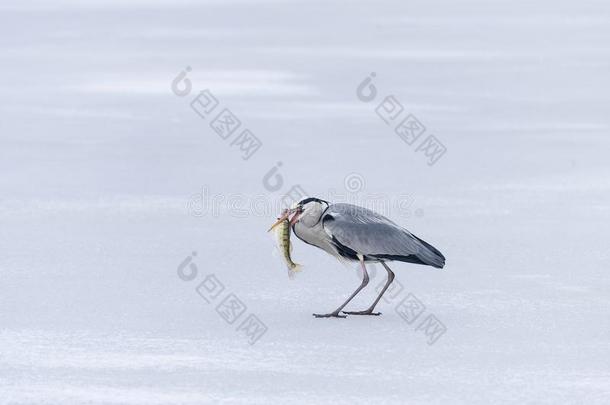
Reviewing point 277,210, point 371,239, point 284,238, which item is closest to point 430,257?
point 371,239

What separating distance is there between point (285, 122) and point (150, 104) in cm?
220

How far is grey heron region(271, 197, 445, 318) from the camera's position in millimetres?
8336

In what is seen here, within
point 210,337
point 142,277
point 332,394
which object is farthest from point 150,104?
point 332,394

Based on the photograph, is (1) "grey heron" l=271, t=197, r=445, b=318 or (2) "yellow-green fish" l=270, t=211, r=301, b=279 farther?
(2) "yellow-green fish" l=270, t=211, r=301, b=279

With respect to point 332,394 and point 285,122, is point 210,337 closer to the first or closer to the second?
point 332,394

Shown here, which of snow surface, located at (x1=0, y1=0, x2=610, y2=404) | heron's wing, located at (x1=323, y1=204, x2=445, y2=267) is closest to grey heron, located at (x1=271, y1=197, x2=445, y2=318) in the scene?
heron's wing, located at (x1=323, y1=204, x2=445, y2=267)

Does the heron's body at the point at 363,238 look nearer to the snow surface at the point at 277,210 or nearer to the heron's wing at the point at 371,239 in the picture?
the heron's wing at the point at 371,239

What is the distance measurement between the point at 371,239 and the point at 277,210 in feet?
10.1

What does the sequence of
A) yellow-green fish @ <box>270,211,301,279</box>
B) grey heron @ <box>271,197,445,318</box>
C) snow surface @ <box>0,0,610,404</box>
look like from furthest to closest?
yellow-green fish @ <box>270,211,301,279</box>, grey heron @ <box>271,197,445,318</box>, snow surface @ <box>0,0,610,404</box>

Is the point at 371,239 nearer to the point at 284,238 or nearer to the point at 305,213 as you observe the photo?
the point at 305,213

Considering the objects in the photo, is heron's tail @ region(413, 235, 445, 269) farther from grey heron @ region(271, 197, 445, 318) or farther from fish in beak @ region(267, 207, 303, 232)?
fish in beak @ region(267, 207, 303, 232)

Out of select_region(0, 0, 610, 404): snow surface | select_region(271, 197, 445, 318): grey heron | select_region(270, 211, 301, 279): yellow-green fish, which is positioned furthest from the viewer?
select_region(270, 211, 301, 279): yellow-green fish

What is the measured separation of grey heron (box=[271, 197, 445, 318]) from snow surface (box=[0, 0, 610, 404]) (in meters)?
0.30

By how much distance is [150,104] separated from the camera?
1677cm
